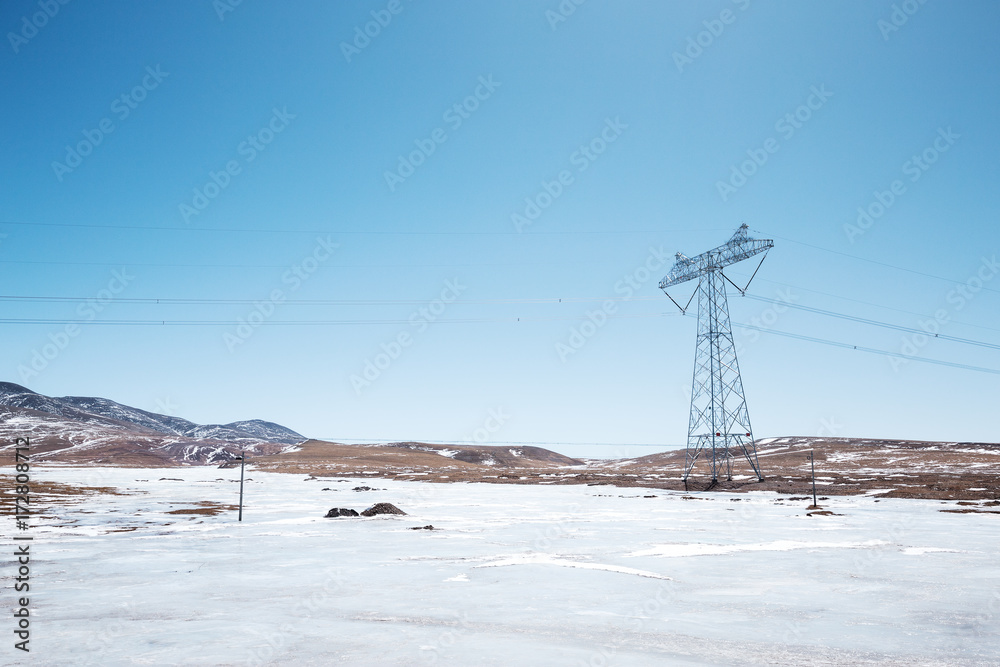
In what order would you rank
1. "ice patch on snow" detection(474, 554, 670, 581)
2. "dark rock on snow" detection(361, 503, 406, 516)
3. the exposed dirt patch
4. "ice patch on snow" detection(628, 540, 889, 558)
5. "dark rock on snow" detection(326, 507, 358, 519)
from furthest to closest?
the exposed dirt patch → "dark rock on snow" detection(361, 503, 406, 516) → "dark rock on snow" detection(326, 507, 358, 519) → "ice patch on snow" detection(628, 540, 889, 558) → "ice patch on snow" detection(474, 554, 670, 581)

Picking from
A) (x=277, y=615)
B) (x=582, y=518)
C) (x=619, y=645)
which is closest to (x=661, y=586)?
(x=619, y=645)

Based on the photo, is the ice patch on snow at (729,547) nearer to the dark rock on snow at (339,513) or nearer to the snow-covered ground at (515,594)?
the snow-covered ground at (515,594)

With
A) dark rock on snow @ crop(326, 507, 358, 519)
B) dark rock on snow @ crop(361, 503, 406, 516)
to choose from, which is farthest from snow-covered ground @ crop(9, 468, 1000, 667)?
dark rock on snow @ crop(361, 503, 406, 516)

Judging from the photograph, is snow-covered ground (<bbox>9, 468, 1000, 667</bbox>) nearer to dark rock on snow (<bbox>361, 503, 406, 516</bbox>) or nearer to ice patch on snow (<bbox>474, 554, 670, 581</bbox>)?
ice patch on snow (<bbox>474, 554, 670, 581</bbox>)

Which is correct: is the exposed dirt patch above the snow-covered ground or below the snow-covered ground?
below

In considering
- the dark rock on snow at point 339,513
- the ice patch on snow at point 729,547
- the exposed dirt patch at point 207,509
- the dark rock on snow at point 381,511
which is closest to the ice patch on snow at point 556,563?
the ice patch on snow at point 729,547

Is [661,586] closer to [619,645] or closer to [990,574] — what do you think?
[619,645]

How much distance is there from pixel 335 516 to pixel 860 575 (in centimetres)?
2676

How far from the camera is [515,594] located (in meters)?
14.6

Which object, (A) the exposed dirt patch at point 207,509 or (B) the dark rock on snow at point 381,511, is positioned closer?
(B) the dark rock on snow at point 381,511

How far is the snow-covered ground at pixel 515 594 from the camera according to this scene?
397 inches

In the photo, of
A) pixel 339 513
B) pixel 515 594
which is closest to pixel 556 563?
pixel 515 594

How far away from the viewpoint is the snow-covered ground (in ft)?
33.1

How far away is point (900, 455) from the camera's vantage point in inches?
4382
